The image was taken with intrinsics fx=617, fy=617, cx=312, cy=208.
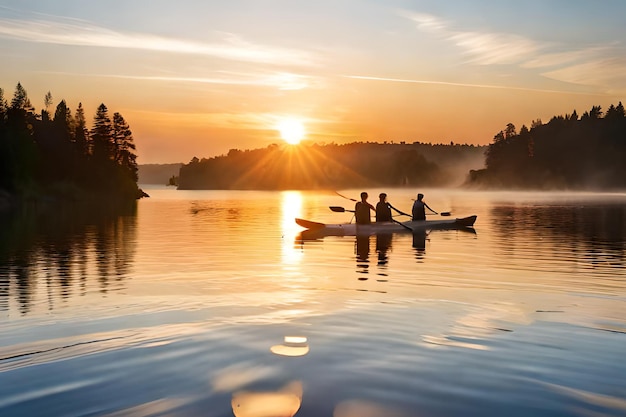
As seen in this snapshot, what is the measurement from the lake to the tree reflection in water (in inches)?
7.4

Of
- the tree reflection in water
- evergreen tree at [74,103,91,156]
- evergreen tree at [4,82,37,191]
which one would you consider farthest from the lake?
evergreen tree at [74,103,91,156]

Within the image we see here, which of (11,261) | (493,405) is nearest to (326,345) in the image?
(493,405)

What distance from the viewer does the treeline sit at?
105 m

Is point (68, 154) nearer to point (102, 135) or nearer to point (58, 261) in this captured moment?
point (102, 135)

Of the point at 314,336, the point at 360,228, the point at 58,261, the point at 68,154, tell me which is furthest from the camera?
the point at 68,154

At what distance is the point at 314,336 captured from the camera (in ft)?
45.0

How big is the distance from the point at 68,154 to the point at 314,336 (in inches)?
5044

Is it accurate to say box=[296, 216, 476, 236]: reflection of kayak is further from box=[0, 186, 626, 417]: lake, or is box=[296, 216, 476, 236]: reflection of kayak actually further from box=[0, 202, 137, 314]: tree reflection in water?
box=[0, 202, 137, 314]: tree reflection in water

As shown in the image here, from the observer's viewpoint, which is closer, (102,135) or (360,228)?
(360,228)

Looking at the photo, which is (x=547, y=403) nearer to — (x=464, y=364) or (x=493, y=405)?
Result: (x=493, y=405)

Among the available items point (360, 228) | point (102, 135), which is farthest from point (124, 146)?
point (360, 228)

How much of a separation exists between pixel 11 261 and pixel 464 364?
2470 centimetres

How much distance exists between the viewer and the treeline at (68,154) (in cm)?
10462

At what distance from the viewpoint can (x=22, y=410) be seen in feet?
29.6
